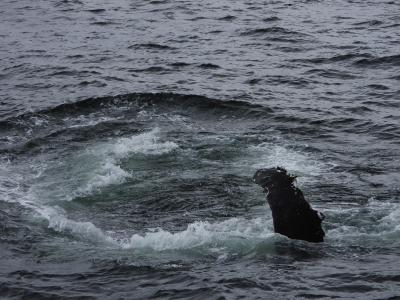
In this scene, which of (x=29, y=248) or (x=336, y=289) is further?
(x=29, y=248)

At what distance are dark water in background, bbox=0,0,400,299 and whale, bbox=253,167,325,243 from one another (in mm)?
246

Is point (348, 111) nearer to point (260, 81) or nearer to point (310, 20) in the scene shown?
point (260, 81)

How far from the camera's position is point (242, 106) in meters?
22.9

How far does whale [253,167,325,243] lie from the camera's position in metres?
13.0

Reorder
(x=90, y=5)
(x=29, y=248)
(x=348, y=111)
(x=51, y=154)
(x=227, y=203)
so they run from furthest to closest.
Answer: (x=90, y=5) < (x=348, y=111) < (x=51, y=154) < (x=227, y=203) < (x=29, y=248)

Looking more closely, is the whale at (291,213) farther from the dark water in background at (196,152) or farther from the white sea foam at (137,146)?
the white sea foam at (137,146)

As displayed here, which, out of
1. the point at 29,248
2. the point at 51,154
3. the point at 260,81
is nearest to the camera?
the point at 29,248

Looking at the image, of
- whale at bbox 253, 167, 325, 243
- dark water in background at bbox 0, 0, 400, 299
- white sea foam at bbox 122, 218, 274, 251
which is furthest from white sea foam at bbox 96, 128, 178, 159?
whale at bbox 253, 167, 325, 243

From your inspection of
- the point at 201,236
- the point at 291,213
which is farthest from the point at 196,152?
the point at 291,213

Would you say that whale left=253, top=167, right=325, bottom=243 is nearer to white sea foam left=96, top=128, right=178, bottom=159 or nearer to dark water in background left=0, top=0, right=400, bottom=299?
dark water in background left=0, top=0, right=400, bottom=299

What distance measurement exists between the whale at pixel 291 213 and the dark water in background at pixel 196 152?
0.25 meters

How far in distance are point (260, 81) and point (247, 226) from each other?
39.8 feet

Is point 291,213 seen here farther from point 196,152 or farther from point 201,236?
point 196,152

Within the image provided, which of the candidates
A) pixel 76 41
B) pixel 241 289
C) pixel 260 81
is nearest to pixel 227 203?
pixel 241 289
